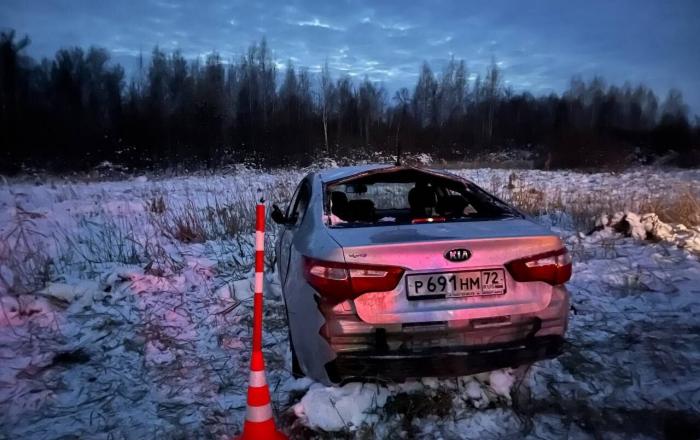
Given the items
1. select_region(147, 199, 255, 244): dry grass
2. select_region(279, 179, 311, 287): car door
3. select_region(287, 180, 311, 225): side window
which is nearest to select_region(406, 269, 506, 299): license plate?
select_region(279, 179, 311, 287): car door

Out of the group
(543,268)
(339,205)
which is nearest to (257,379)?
(339,205)

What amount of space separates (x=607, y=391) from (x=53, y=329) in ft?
14.1

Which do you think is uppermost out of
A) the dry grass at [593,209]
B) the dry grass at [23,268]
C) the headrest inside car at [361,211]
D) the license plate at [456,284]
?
the headrest inside car at [361,211]

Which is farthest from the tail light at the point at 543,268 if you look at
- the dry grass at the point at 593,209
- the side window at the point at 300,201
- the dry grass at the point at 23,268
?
the dry grass at the point at 593,209

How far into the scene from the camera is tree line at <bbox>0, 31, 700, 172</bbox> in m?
24.9

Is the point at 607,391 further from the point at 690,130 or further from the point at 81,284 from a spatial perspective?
the point at 690,130

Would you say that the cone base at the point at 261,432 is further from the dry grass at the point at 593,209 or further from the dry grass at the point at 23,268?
the dry grass at the point at 593,209

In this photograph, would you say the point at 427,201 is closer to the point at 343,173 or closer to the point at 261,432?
the point at 343,173

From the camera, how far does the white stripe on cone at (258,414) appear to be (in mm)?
2537

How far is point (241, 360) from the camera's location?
377 centimetres

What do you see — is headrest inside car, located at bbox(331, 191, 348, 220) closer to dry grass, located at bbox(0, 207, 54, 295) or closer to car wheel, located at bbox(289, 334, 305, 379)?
car wheel, located at bbox(289, 334, 305, 379)

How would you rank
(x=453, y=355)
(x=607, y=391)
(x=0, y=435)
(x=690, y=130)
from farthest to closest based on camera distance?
Result: (x=690, y=130)
(x=607, y=391)
(x=0, y=435)
(x=453, y=355)

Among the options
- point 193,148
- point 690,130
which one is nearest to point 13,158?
point 193,148

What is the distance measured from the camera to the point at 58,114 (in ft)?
84.6
